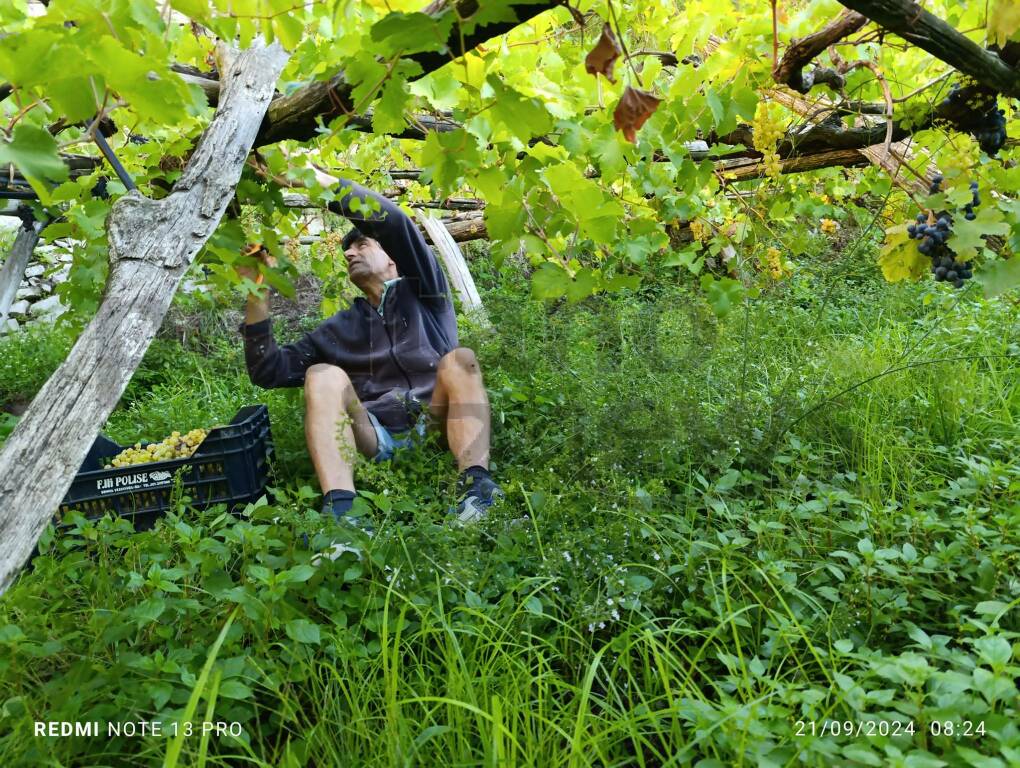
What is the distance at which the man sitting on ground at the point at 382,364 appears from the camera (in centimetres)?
253

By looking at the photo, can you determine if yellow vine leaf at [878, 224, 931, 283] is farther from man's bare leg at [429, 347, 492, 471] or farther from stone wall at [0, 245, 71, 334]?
stone wall at [0, 245, 71, 334]

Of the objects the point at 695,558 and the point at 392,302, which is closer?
the point at 695,558

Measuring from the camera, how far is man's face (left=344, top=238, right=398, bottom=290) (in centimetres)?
298

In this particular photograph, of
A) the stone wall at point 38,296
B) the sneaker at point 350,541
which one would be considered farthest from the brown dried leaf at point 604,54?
the stone wall at point 38,296

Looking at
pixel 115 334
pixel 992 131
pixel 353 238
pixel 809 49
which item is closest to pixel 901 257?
pixel 992 131

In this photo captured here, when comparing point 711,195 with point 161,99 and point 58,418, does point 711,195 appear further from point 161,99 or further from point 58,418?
point 58,418

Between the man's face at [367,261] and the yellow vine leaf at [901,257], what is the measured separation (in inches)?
71.0

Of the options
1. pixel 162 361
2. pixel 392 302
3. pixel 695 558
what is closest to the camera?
pixel 695 558

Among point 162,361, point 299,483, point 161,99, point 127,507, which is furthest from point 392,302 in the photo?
point 162,361

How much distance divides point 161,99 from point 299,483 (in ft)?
5.10

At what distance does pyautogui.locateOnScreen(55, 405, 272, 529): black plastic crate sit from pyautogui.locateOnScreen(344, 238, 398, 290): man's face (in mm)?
727

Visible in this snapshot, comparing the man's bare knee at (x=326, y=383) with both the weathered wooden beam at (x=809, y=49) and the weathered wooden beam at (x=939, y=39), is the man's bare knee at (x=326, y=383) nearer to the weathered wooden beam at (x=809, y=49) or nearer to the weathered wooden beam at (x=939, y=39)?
the weathered wooden beam at (x=809, y=49)

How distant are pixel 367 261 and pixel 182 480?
1.06m

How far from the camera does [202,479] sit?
2.46 m
